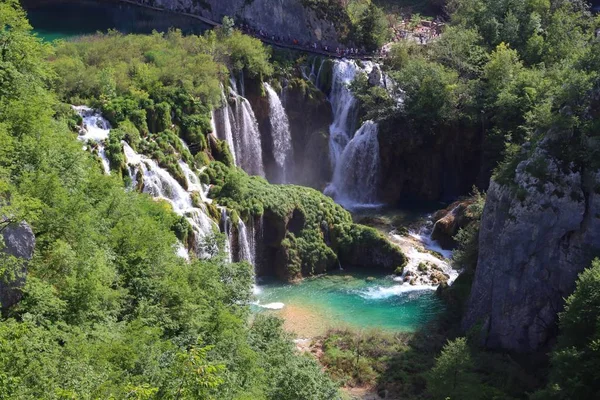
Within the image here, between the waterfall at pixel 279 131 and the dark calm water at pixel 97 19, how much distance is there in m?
20.1

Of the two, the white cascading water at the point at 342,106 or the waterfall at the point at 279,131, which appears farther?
the white cascading water at the point at 342,106

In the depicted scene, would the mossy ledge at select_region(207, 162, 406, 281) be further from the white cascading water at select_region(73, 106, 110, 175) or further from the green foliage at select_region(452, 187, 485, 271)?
the white cascading water at select_region(73, 106, 110, 175)

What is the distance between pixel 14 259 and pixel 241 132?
34.1m

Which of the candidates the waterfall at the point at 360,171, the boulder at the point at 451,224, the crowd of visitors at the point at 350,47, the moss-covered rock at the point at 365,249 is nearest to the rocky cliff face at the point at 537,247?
the moss-covered rock at the point at 365,249

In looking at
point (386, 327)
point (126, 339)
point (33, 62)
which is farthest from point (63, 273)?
point (386, 327)

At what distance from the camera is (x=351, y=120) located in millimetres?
57500

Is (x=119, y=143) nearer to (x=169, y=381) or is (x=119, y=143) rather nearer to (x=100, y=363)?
(x=100, y=363)

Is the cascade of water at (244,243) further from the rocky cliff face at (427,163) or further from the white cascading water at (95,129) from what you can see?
the rocky cliff face at (427,163)

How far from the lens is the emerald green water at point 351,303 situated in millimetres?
37688

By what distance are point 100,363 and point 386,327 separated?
22430 mm

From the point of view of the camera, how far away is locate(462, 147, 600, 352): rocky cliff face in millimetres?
32188

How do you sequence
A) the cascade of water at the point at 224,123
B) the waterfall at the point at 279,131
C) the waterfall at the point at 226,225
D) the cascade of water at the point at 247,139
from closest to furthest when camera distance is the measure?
the waterfall at the point at 226,225 → the cascade of water at the point at 224,123 → the cascade of water at the point at 247,139 → the waterfall at the point at 279,131

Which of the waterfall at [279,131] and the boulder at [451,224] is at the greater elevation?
the waterfall at [279,131]

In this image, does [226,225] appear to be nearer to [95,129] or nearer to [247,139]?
[95,129]
